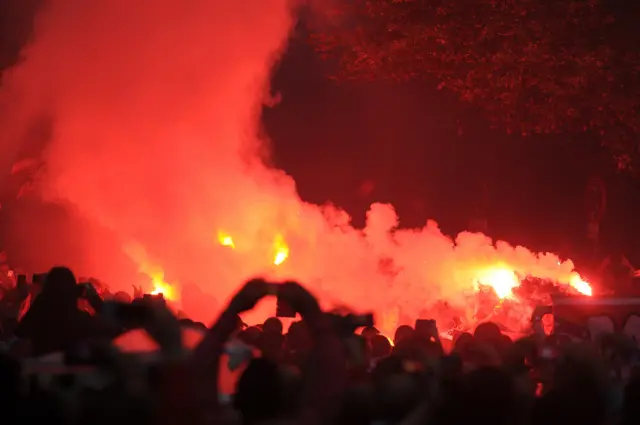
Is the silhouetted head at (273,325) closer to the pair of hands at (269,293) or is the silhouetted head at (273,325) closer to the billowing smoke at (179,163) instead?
the pair of hands at (269,293)

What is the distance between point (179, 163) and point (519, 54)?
7103mm

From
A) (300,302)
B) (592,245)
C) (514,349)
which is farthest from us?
(592,245)

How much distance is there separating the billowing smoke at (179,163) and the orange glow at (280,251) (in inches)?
1.8

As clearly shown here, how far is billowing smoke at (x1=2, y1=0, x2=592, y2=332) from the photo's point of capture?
18000mm

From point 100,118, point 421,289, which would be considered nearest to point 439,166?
point 421,289

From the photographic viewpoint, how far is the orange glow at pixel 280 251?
18031mm

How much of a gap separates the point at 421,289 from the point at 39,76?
8.92 meters

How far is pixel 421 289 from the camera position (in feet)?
56.7

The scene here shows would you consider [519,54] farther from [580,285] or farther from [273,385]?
[273,385]

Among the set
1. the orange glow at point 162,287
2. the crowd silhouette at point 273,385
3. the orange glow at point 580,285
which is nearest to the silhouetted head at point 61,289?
the crowd silhouette at point 273,385

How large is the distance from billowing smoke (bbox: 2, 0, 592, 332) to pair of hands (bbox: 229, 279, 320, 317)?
1351 centimetres

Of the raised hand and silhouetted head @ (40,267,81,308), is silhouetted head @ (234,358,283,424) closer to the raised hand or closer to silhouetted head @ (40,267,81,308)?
the raised hand

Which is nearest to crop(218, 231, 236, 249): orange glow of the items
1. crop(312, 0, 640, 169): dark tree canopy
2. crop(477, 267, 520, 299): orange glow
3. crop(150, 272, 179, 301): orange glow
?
crop(150, 272, 179, 301): orange glow

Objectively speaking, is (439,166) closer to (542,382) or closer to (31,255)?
(31,255)
